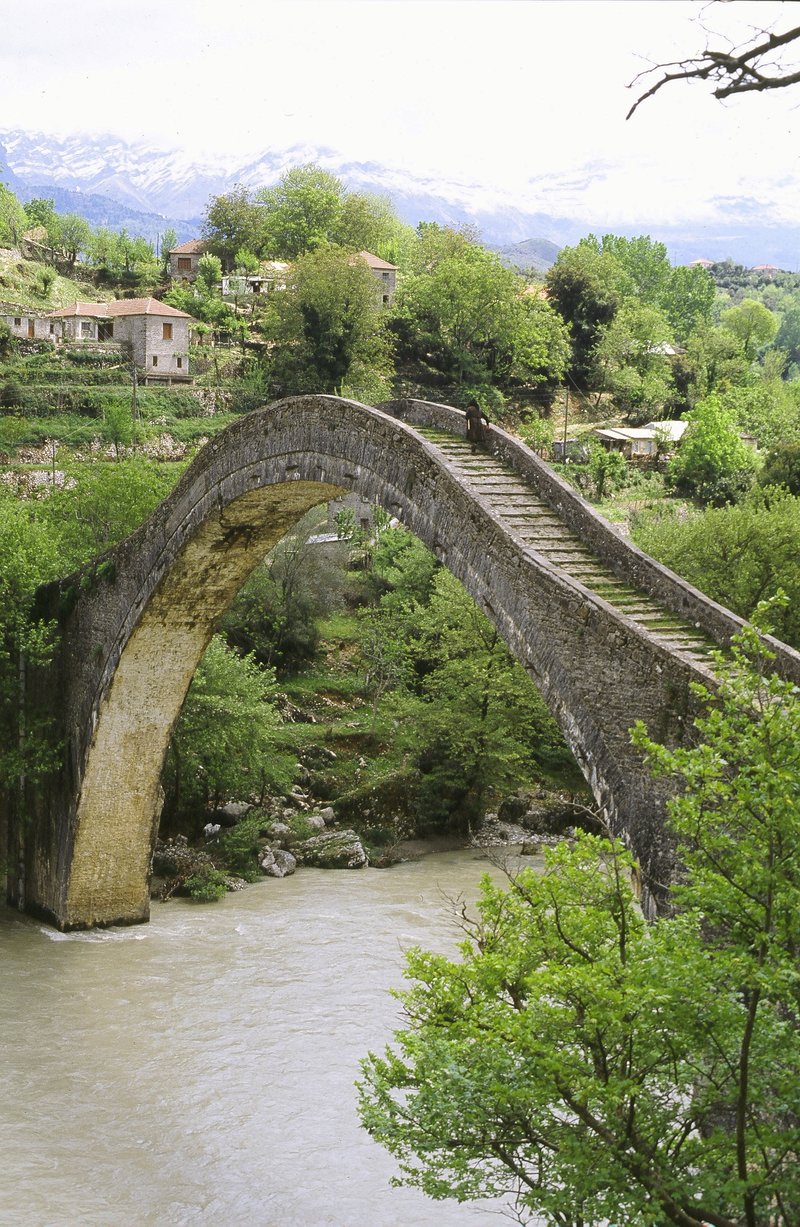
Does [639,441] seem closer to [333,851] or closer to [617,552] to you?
[333,851]

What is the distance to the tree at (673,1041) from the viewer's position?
6.64 m

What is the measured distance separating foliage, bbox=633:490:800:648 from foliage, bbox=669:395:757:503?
1804 centimetres

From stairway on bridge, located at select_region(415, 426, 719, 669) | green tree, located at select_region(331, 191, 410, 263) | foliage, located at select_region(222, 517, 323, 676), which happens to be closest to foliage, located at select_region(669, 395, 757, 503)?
foliage, located at select_region(222, 517, 323, 676)

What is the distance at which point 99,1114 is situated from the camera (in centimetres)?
1562

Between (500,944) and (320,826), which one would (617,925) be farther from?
(320,826)

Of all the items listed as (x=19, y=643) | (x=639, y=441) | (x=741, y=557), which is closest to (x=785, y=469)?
(x=741, y=557)

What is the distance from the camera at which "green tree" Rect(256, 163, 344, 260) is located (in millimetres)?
66750

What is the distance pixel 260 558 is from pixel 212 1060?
23.2ft

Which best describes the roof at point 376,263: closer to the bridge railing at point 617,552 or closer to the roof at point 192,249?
the roof at point 192,249

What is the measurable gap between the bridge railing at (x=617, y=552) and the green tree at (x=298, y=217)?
5221cm

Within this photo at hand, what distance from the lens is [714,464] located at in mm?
46469

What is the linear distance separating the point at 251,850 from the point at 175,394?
100 ft

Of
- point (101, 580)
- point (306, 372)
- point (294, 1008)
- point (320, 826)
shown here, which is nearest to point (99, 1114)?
point (294, 1008)

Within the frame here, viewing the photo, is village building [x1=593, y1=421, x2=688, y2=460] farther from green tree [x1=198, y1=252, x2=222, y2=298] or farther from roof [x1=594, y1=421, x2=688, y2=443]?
green tree [x1=198, y1=252, x2=222, y2=298]
